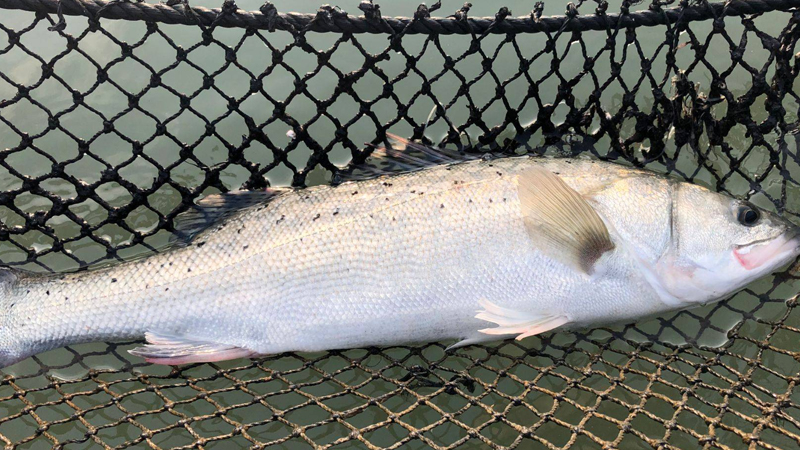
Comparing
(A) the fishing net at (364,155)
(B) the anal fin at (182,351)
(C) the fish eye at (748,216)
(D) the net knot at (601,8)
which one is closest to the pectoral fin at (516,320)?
(A) the fishing net at (364,155)

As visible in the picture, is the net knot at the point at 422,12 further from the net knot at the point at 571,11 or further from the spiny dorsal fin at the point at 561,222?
the spiny dorsal fin at the point at 561,222

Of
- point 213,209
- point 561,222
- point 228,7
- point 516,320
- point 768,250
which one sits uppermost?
point 228,7

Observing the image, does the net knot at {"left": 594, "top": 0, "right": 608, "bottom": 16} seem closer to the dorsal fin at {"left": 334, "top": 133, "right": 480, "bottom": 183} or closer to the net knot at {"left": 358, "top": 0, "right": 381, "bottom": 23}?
the dorsal fin at {"left": 334, "top": 133, "right": 480, "bottom": 183}

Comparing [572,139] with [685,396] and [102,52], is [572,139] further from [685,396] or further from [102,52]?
[102,52]

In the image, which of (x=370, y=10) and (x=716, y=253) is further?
(x=370, y=10)

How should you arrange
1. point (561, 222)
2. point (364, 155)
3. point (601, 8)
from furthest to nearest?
point (364, 155)
point (601, 8)
point (561, 222)

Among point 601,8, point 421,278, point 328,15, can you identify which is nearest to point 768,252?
point 601,8

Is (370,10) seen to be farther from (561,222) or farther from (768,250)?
(768,250)
